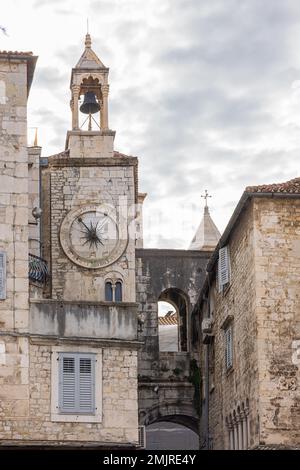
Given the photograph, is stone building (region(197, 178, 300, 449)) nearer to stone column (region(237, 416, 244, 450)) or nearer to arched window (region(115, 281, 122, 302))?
stone column (region(237, 416, 244, 450))

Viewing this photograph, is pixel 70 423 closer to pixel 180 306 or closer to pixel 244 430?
pixel 244 430

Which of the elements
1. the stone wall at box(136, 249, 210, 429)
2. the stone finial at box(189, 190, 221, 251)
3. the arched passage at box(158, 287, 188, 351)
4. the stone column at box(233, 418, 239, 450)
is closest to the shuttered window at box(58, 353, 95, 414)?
the stone column at box(233, 418, 239, 450)

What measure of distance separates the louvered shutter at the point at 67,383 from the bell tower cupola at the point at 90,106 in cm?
1241

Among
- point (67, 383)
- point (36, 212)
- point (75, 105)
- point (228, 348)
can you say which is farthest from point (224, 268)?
point (75, 105)

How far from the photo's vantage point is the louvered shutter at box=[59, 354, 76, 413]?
110 feet

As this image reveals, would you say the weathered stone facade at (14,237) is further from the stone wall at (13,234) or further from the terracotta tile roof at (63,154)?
the terracotta tile roof at (63,154)

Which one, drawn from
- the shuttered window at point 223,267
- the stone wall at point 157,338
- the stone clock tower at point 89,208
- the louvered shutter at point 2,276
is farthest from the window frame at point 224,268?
the louvered shutter at point 2,276

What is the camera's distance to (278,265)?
35.3 metres

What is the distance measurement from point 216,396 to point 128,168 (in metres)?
8.60

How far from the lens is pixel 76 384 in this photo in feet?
111

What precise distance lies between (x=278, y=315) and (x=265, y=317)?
384mm

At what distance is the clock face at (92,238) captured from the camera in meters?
43.3
